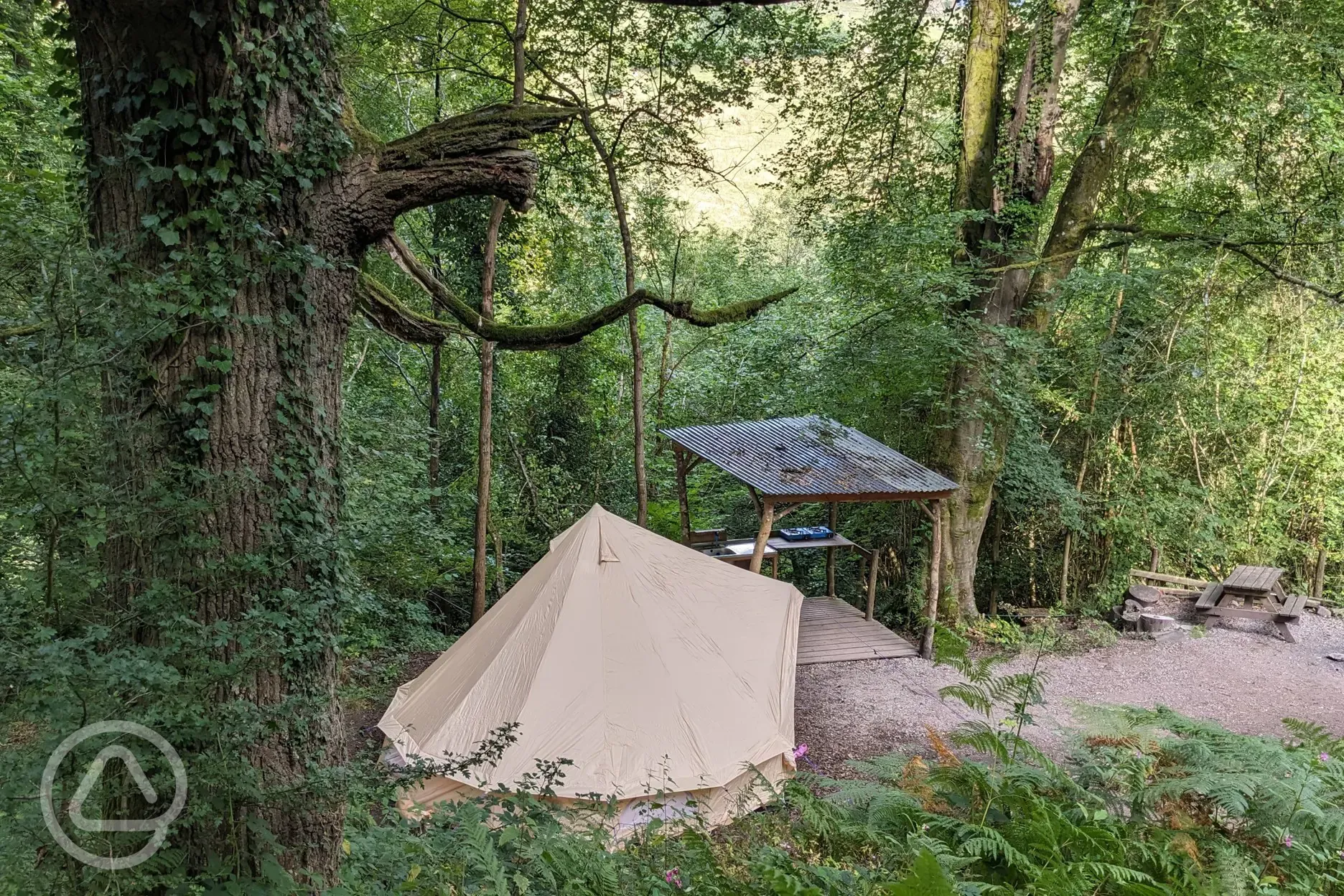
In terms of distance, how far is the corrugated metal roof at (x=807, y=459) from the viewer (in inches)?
333

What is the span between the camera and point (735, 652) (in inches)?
262

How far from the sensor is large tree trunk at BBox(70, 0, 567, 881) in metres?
2.40

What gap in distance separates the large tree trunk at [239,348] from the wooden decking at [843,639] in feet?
22.6

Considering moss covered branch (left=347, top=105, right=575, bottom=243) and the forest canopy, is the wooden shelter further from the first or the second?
moss covered branch (left=347, top=105, right=575, bottom=243)

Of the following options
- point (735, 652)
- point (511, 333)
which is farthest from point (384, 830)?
point (735, 652)

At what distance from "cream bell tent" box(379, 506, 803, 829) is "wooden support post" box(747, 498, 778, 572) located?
1.41 meters

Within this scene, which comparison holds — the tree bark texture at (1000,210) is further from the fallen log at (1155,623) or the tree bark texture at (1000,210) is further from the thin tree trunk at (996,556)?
the fallen log at (1155,623)

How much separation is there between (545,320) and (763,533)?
609cm

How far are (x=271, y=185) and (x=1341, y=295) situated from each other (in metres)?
9.81

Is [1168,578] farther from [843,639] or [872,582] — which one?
[843,639]

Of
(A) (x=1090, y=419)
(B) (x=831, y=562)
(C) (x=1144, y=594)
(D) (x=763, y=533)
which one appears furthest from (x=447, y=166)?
(C) (x=1144, y=594)

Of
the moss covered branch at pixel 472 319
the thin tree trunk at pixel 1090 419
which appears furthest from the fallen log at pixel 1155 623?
the moss covered branch at pixel 472 319

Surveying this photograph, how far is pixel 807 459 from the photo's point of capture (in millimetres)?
9055

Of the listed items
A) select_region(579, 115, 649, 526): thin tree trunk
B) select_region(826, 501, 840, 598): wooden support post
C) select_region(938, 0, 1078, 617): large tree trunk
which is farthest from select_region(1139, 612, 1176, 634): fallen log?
select_region(579, 115, 649, 526): thin tree trunk
